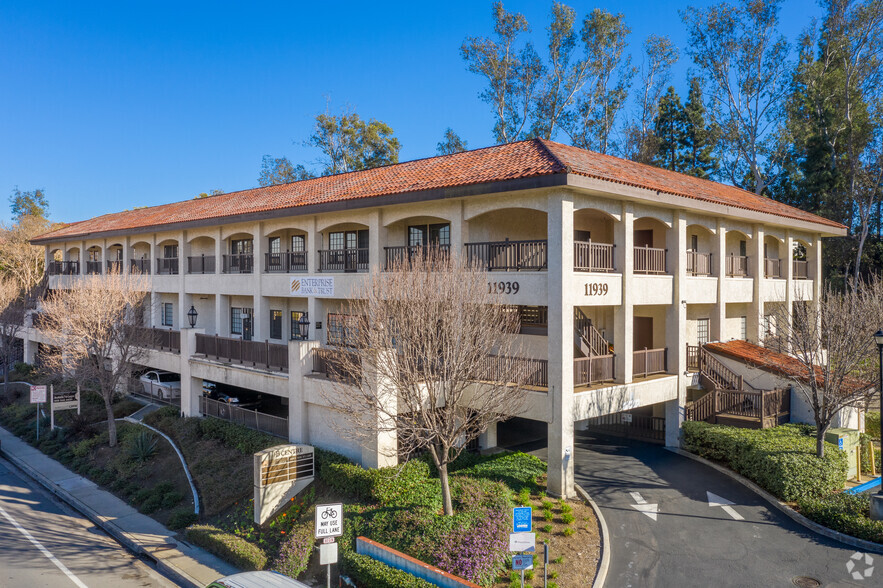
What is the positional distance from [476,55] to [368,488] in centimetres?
3163

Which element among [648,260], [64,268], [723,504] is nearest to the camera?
[723,504]

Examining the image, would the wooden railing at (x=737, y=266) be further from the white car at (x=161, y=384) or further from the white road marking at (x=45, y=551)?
the white car at (x=161, y=384)

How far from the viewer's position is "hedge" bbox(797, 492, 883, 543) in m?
13.5

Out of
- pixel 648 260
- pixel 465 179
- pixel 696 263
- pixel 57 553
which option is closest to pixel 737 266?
pixel 696 263

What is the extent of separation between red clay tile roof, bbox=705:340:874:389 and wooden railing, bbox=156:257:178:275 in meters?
25.4

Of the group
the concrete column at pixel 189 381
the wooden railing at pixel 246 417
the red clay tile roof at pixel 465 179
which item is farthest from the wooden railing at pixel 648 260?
the concrete column at pixel 189 381

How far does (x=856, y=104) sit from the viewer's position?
35.5 meters

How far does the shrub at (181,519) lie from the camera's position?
1703cm

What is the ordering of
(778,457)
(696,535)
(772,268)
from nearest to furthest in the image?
(696,535) < (778,457) < (772,268)

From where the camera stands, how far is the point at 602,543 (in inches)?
536

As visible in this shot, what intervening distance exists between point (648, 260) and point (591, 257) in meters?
3.55

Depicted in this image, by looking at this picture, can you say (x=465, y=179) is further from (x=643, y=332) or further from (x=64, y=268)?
(x=64, y=268)

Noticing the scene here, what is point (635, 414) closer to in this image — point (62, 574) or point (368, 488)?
point (368, 488)

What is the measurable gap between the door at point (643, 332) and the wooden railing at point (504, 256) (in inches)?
279
